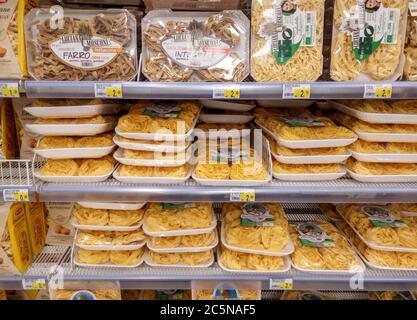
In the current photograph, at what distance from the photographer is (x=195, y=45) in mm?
1390

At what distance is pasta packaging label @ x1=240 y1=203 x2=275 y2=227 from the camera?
5.37 feet

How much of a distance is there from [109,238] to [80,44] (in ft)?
2.85

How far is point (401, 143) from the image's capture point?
5.03 feet

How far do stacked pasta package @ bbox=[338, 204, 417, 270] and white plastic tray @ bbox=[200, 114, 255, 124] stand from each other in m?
0.75

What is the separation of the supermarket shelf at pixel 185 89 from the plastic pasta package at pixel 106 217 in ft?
1.87

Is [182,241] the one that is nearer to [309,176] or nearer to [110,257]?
[110,257]

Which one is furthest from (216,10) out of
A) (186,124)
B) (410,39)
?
(410,39)

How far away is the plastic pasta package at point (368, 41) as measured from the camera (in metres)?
1.36

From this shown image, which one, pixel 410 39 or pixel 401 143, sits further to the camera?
pixel 401 143

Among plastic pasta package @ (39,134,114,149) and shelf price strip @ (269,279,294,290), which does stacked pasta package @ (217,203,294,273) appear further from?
plastic pasta package @ (39,134,114,149)

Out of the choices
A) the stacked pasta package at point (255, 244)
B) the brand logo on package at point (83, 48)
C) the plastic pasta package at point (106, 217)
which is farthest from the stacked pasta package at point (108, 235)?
the brand logo on package at point (83, 48)

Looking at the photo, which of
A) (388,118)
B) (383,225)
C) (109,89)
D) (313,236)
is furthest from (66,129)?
(383,225)

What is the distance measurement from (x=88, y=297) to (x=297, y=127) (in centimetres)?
128
